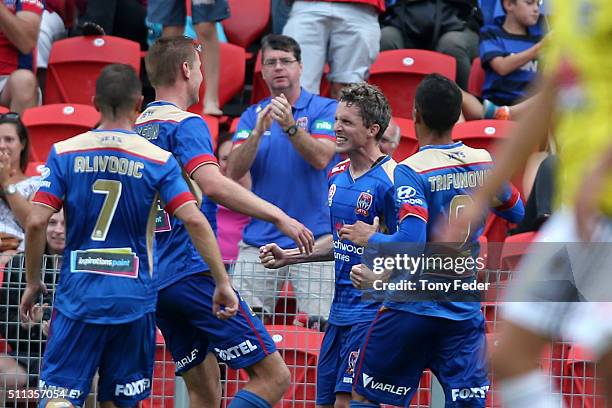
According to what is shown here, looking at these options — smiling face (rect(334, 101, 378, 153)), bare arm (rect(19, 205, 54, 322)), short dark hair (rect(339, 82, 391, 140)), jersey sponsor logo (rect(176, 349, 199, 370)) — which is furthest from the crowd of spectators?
bare arm (rect(19, 205, 54, 322))

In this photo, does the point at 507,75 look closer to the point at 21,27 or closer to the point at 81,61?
the point at 81,61

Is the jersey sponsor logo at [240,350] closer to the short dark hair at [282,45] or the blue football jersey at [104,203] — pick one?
the blue football jersey at [104,203]

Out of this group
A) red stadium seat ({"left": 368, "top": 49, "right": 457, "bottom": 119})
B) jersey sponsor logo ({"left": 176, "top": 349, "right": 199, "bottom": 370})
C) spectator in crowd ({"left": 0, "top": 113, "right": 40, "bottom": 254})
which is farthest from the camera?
red stadium seat ({"left": 368, "top": 49, "right": 457, "bottom": 119})

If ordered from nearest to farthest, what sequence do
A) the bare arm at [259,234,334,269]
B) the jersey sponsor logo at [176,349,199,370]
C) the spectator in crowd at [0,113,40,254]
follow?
the bare arm at [259,234,334,269] → the jersey sponsor logo at [176,349,199,370] → the spectator in crowd at [0,113,40,254]

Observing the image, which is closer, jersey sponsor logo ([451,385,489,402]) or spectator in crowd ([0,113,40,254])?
jersey sponsor logo ([451,385,489,402])

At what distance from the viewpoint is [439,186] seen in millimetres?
5852

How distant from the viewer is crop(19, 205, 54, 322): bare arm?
5.51m

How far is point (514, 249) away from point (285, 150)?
65.7 inches

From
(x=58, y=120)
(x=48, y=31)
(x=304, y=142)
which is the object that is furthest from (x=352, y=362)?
(x=48, y=31)

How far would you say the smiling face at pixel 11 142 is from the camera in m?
8.05

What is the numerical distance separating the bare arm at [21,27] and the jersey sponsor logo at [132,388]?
445cm

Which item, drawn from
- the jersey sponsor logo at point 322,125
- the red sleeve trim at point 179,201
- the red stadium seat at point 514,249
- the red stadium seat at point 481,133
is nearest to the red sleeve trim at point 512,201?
the red stadium seat at point 514,249

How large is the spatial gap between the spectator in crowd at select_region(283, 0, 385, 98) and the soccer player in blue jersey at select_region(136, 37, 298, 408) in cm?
311

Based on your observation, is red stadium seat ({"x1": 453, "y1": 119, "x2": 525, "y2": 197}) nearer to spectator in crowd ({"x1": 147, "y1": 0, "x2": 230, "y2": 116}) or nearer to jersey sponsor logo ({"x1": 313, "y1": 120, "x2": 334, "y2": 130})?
jersey sponsor logo ({"x1": 313, "y1": 120, "x2": 334, "y2": 130})
